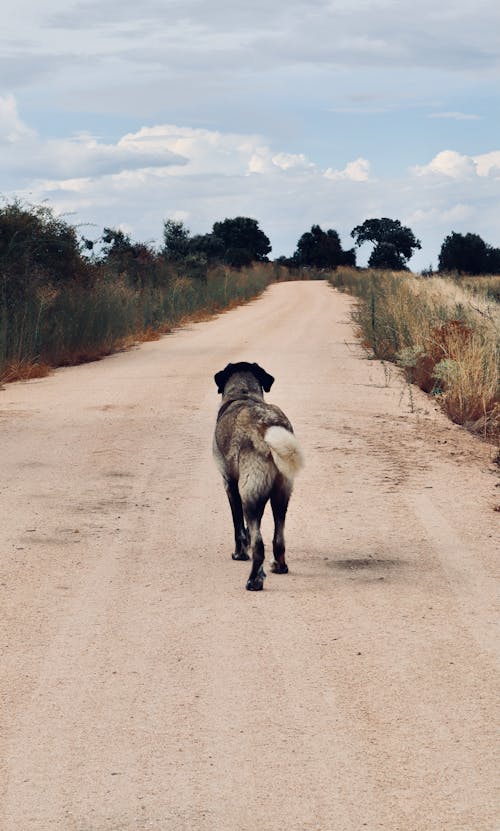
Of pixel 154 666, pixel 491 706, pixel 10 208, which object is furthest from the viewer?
pixel 10 208

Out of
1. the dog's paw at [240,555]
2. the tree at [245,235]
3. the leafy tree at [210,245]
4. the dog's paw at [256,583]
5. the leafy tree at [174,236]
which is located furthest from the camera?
the tree at [245,235]

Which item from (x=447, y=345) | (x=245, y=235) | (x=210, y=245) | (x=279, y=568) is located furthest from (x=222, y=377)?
(x=245, y=235)

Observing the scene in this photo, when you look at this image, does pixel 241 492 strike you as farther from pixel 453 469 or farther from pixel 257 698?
pixel 453 469

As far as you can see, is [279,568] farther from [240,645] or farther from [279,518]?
[240,645]

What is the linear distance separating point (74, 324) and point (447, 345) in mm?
7761

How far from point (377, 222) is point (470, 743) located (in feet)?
310

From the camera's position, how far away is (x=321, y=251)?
9750 cm

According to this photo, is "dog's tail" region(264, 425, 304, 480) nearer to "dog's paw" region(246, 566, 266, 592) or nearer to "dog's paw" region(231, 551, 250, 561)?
"dog's paw" region(246, 566, 266, 592)

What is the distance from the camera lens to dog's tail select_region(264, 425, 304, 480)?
19.7ft

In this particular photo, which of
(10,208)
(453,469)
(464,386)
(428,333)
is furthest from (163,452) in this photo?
(10,208)

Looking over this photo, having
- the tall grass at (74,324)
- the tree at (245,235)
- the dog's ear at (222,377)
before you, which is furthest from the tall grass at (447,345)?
the tree at (245,235)

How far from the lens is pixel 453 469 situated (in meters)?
10.1

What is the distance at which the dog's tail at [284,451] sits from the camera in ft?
19.7

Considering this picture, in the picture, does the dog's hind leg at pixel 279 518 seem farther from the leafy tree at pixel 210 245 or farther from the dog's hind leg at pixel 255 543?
the leafy tree at pixel 210 245
